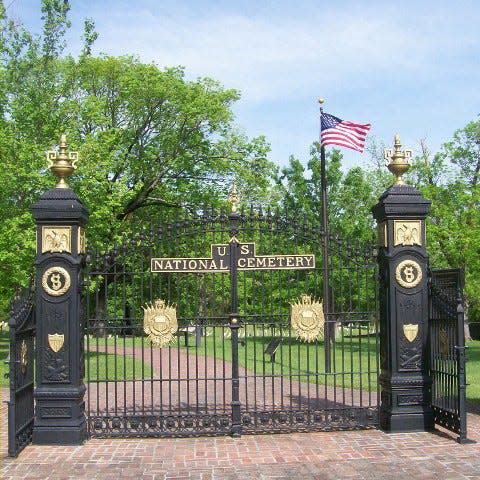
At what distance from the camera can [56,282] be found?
8.54 m

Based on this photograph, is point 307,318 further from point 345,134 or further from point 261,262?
point 345,134

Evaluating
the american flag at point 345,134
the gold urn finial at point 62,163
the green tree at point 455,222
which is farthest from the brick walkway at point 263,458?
the green tree at point 455,222

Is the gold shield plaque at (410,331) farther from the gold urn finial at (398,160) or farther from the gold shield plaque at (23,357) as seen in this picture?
the gold shield plaque at (23,357)

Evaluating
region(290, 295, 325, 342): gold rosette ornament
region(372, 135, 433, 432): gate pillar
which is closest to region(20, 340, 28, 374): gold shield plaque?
region(290, 295, 325, 342): gold rosette ornament

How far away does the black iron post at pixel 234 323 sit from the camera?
28.7 ft

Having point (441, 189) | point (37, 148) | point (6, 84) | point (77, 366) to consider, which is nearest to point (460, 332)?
point (77, 366)

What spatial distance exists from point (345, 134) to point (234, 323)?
7454 mm

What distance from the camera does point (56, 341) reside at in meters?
8.48

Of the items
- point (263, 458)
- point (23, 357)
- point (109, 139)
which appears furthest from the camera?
point (109, 139)

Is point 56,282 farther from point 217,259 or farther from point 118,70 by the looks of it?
point 118,70

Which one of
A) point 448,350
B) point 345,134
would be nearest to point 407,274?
point 448,350

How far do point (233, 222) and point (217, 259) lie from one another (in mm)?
606

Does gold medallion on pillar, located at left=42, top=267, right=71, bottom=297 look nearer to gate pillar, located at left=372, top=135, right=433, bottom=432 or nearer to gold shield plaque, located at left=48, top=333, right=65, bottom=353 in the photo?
gold shield plaque, located at left=48, top=333, right=65, bottom=353

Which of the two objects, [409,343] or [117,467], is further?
[409,343]
